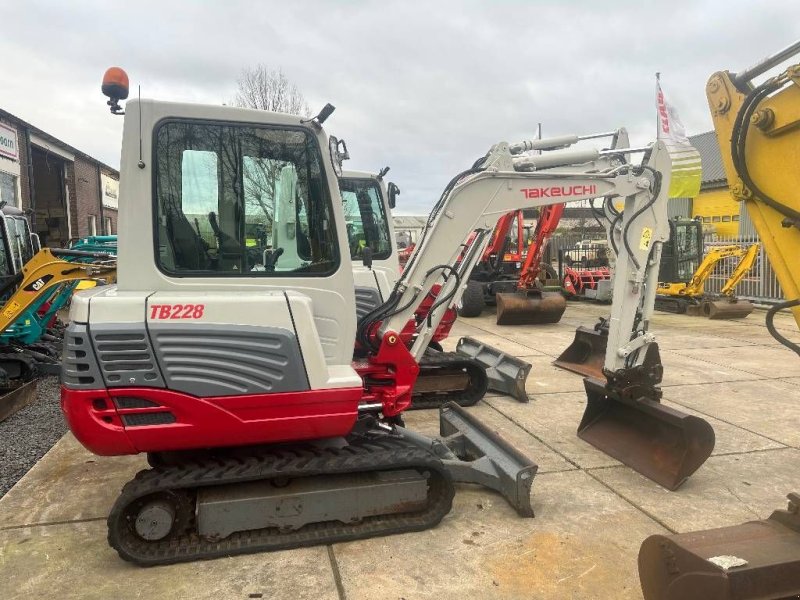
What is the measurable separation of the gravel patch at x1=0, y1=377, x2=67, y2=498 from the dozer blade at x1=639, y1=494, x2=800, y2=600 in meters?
4.23

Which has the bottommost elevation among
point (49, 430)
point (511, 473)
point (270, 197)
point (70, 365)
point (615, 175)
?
point (49, 430)

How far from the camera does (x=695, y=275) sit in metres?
14.7

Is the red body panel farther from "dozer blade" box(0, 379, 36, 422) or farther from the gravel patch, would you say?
"dozer blade" box(0, 379, 36, 422)

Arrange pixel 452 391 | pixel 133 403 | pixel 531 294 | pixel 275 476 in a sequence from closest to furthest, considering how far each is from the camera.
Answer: pixel 133 403, pixel 275 476, pixel 452 391, pixel 531 294

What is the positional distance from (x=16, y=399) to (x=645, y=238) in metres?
6.39

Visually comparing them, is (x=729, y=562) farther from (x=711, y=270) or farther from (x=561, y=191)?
(x=711, y=270)

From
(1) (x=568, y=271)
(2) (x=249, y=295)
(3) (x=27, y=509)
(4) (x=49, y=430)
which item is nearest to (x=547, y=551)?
(2) (x=249, y=295)

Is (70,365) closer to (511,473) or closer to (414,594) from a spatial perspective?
(414,594)

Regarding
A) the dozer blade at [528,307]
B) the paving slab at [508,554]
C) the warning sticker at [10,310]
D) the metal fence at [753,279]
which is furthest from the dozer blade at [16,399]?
the metal fence at [753,279]

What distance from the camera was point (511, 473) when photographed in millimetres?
3785

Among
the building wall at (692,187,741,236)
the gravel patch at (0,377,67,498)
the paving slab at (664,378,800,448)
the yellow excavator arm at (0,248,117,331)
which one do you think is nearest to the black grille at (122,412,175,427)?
Answer: the gravel patch at (0,377,67,498)

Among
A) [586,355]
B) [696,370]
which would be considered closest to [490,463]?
[586,355]

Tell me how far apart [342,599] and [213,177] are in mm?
2358

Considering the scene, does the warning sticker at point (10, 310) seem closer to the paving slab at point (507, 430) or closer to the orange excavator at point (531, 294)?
the paving slab at point (507, 430)
